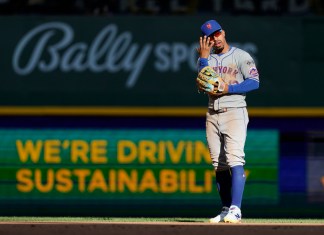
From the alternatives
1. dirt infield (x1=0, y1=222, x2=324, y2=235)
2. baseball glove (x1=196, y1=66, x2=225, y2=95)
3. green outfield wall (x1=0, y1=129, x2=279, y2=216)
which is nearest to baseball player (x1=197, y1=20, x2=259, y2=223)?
baseball glove (x1=196, y1=66, x2=225, y2=95)

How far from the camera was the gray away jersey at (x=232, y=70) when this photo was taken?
9.07 meters

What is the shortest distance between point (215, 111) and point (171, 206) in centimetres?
338

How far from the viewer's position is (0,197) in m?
12.3

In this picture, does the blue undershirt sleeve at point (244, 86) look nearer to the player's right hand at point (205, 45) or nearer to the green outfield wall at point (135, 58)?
the player's right hand at point (205, 45)

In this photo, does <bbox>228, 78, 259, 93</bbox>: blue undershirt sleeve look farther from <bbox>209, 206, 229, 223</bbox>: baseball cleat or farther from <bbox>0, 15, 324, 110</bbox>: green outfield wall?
<bbox>0, 15, 324, 110</bbox>: green outfield wall

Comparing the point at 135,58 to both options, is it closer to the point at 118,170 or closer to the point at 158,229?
the point at 118,170

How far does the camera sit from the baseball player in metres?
8.98

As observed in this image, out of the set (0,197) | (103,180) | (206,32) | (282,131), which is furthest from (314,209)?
(206,32)

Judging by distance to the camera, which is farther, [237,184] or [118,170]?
[118,170]

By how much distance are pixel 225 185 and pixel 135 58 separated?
5093mm

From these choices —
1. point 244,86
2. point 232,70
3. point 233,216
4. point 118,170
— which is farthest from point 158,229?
point 118,170

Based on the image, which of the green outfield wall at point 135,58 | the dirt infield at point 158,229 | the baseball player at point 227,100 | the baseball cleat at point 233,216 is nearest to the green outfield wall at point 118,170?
the green outfield wall at point 135,58

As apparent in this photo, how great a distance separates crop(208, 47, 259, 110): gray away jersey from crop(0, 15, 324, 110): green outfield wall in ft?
15.8

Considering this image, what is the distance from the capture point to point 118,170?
41.5ft
